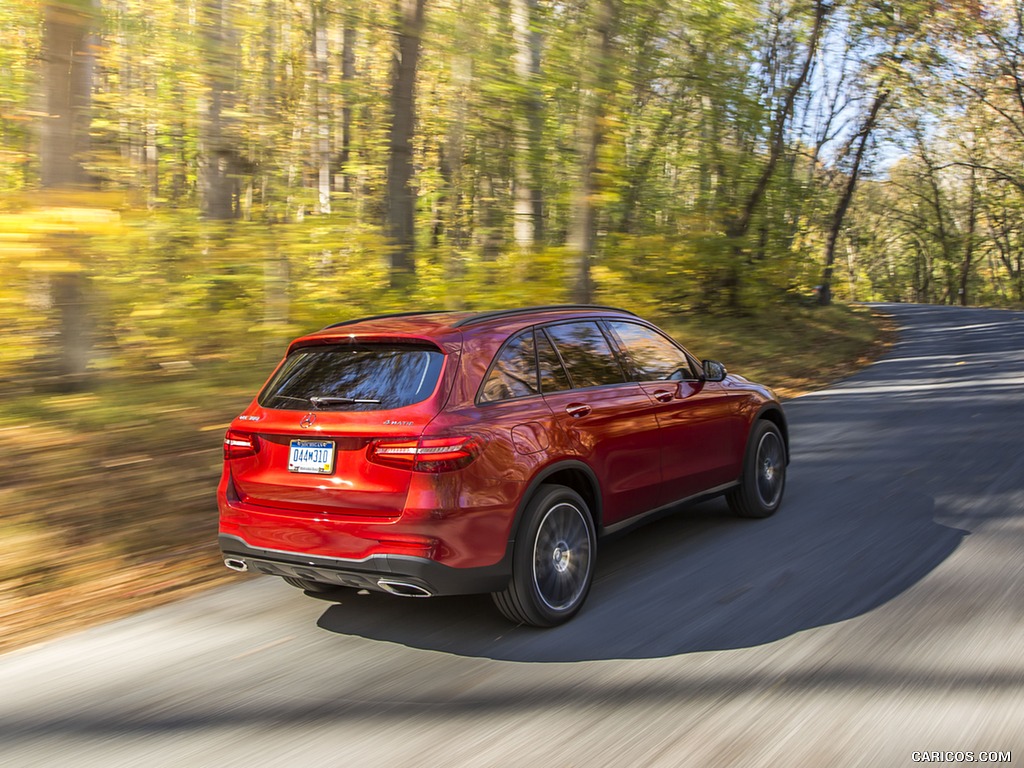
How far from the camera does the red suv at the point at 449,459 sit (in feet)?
14.1

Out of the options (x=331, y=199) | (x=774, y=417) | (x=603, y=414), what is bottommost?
(x=774, y=417)

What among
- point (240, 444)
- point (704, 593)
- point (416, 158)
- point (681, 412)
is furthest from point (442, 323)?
point (416, 158)

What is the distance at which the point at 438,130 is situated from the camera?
2058 centimetres

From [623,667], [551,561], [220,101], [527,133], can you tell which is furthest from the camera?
[527,133]

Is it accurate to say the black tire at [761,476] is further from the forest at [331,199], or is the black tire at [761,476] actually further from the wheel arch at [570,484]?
the forest at [331,199]

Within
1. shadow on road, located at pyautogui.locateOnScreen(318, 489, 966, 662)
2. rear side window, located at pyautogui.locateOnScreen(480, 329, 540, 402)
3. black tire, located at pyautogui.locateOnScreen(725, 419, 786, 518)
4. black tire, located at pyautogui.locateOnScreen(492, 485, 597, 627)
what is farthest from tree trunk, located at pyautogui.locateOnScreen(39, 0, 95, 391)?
black tire, located at pyautogui.locateOnScreen(725, 419, 786, 518)

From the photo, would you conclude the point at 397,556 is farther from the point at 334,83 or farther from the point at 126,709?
the point at 334,83

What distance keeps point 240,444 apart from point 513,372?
59.9 inches

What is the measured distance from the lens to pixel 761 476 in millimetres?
6836

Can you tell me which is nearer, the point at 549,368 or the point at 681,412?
the point at 549,368

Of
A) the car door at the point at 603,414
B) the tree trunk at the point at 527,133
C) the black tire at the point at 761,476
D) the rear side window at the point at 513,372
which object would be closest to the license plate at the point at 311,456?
the rear side window at the point at 513,372

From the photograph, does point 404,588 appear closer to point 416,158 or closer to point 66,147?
point 66,147

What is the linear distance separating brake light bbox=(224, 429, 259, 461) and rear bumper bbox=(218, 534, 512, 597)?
1.73ft

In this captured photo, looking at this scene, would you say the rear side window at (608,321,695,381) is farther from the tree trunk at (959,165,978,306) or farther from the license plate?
the tree trunk at (959,165,978,306)
